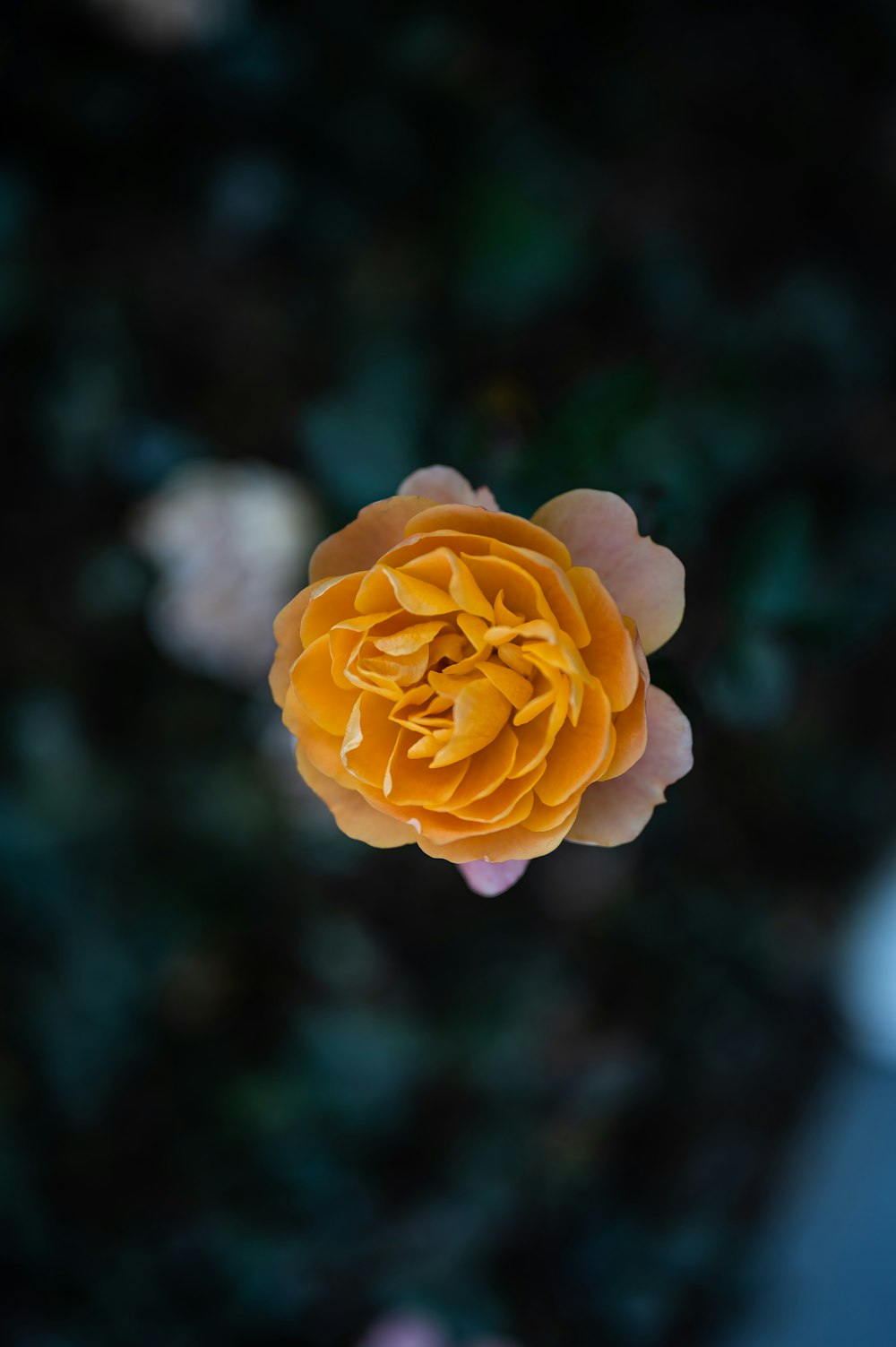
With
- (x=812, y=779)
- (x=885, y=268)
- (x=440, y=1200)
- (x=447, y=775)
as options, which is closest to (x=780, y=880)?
(x=812, y=779)

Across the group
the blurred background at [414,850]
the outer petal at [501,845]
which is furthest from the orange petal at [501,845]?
the blurred background at [414,850]

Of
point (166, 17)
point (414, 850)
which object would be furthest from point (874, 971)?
point (166, 17)

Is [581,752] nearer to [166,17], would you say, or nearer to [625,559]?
[625,559]

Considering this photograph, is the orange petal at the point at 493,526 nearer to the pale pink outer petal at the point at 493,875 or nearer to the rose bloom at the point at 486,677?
the rose bloom at the point at 486,677

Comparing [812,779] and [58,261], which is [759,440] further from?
[58,261]

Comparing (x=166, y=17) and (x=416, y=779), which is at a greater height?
(x=166, y=17)

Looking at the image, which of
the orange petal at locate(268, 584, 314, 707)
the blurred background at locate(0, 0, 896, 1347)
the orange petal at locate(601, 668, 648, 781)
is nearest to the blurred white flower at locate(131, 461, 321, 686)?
the blurred background at locate(0, 0, 896, 1347)

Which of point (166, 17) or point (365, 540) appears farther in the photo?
point (166, 17)
